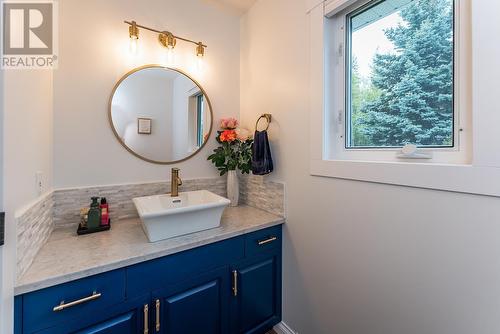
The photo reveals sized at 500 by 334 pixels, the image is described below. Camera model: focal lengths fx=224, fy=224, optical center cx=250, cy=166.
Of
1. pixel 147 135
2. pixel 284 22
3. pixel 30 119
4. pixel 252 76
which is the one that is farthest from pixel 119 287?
pixel 284 22

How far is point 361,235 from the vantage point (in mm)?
1121

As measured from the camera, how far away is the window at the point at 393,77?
91 centimetres

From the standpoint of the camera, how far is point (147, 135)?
1.58 meters

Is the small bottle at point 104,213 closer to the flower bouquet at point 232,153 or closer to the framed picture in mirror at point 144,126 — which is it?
the framed picture in mirror at point 144,126

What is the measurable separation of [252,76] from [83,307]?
1.75 meters

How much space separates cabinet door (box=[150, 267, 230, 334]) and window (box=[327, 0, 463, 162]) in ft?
3.28

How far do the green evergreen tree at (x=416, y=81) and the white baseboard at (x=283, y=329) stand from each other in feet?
4.40

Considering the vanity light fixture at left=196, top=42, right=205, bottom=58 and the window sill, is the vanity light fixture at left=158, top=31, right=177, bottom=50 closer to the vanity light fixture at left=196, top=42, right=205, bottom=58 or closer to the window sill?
the vanity light fixture at left=196, top=42, right=205, bottom=58

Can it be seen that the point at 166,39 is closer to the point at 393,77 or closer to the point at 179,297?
the point at 393,77

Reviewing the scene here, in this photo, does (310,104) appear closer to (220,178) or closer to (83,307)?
(220,178)

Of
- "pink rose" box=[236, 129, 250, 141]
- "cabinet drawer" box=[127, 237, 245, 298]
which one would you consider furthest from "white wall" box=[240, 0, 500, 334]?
"cabinet drawer" box=[127, 237, 245, 298]

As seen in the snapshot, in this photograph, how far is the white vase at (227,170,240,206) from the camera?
5.87 feet

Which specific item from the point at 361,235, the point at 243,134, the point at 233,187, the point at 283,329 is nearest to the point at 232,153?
the point at 243,134

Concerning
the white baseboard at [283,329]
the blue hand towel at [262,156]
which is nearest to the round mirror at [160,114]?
the blue hand towel at [262,156]
